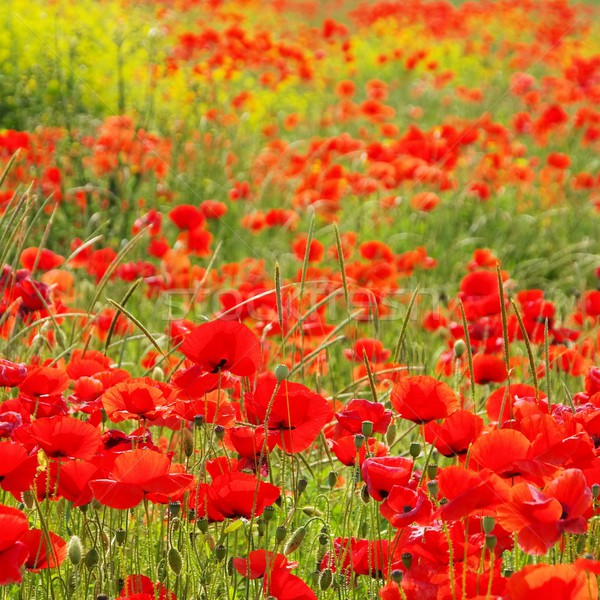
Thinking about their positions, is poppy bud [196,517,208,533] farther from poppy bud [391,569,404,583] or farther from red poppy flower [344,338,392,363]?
red poppy flower [344,338,392,363]

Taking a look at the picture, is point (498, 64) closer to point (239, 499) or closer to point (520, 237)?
point (520, 237)

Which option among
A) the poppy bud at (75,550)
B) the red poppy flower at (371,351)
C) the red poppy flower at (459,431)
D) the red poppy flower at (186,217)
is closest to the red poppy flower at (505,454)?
the red poppy flower at (459,431)

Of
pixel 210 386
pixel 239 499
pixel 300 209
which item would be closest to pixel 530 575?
pixel 239 499

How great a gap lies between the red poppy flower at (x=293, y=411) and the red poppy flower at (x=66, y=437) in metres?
0.23

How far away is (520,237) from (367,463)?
12.0 ft

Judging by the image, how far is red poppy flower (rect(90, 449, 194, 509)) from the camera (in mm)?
1236

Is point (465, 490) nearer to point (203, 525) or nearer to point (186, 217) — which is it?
point (203, 525)

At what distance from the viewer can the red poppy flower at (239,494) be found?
1.33m

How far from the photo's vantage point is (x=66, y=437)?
1330 mm

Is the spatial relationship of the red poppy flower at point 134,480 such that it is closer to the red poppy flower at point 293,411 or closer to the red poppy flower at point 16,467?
the red poppy flower at point 16,467

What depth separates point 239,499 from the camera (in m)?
1.34

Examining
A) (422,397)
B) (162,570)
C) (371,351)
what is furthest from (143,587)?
(371,351)

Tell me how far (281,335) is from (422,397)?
12.9 inches

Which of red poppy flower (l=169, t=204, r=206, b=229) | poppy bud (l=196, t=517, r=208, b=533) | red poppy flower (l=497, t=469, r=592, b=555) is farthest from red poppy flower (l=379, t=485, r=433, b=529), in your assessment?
red poppy flower (l=169, t=204, r=206, b=229)
